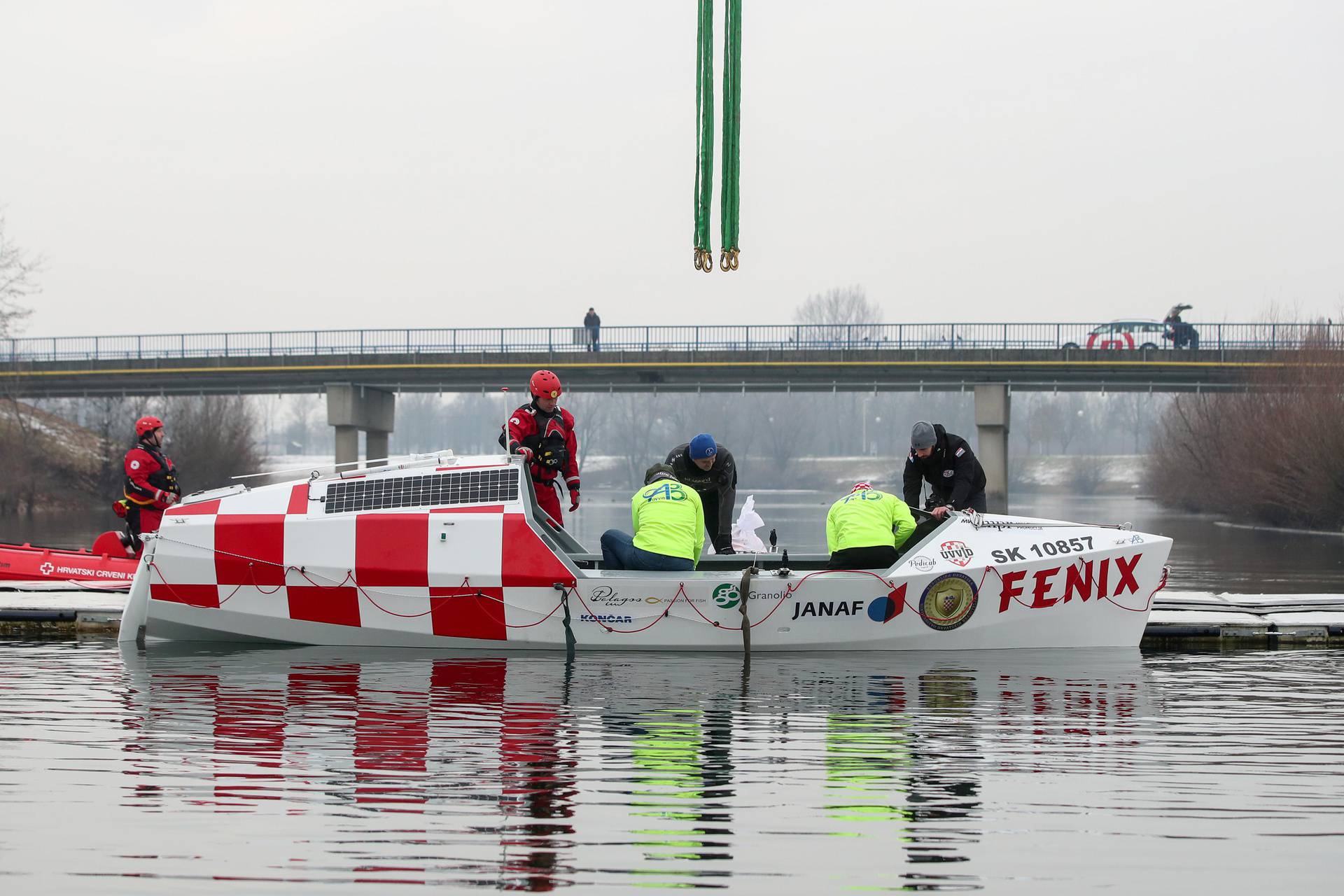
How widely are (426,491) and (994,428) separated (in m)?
33.4

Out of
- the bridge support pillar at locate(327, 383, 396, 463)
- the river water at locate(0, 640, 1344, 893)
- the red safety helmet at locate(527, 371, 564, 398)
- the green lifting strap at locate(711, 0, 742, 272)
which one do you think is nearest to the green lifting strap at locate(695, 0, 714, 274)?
the green lifting strap at locate(711, 0, 742, 272)

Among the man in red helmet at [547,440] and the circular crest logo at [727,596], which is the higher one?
the man in red helmet at [547,440]

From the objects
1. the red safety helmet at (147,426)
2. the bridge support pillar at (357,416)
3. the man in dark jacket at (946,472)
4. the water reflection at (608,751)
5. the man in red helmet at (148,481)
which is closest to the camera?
the water reflection at (608,751)

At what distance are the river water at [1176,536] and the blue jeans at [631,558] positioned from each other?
8516 millimetres

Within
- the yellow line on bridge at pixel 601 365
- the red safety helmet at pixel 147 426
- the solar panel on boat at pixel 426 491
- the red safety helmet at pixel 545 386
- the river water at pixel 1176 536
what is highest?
the yellow line on bridge at pixel 601 365

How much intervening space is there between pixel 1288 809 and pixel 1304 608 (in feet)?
22.9

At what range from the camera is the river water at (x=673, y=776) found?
5.09m

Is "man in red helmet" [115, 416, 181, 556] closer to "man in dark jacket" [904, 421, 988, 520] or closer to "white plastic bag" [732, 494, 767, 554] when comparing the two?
"white plastic bag" [732, 494, 767, 554]

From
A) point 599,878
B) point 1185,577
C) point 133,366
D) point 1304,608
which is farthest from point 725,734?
point 133,366

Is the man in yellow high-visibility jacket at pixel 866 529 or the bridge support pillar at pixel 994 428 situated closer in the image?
the man in yellow high-visibility jacket at pixel 866 529

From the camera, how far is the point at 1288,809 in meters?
5.92

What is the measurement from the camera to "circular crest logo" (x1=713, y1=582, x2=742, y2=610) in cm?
1044

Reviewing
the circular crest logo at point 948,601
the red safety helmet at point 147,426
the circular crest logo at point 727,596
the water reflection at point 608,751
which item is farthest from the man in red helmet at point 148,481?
the circular crest logo at point 948,601

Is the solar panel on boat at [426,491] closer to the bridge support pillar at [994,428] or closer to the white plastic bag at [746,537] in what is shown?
the white plastic bag at [746,537]
